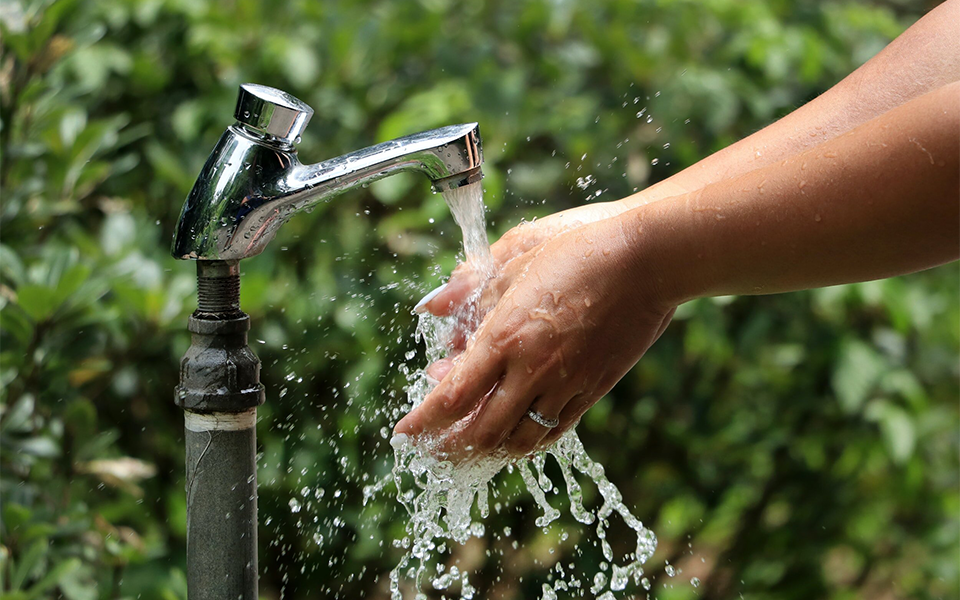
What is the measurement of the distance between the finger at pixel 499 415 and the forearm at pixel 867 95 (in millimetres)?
326

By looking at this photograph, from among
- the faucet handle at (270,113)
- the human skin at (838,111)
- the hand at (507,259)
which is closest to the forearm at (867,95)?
the human skin at (838,111)

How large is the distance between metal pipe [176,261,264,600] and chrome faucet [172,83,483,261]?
3 cm

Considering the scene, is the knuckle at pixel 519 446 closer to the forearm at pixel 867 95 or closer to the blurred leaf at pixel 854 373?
the forearm at pixel 867 95

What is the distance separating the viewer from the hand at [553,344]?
88 centimetres

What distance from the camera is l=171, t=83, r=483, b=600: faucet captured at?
0.81 m

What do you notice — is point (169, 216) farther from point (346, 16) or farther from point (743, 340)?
point (743, 340)

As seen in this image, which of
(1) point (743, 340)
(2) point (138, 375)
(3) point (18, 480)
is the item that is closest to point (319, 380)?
(2) point (138, 375)

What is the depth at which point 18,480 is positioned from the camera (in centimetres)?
141

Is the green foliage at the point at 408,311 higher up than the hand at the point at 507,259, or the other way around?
the hand at the point at 507,259

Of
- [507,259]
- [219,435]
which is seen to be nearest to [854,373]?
[507,259]

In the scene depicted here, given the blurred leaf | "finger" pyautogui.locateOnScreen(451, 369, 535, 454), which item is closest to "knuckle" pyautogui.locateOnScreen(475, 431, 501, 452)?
"finger" pyautogui.locateOnScreen(451, 369, 535, 454)

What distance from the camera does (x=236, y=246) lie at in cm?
83

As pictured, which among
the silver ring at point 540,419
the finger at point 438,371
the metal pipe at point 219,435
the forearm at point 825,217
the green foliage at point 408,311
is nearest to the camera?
the forearm at point 825,217

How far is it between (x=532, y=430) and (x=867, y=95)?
1.69ft
